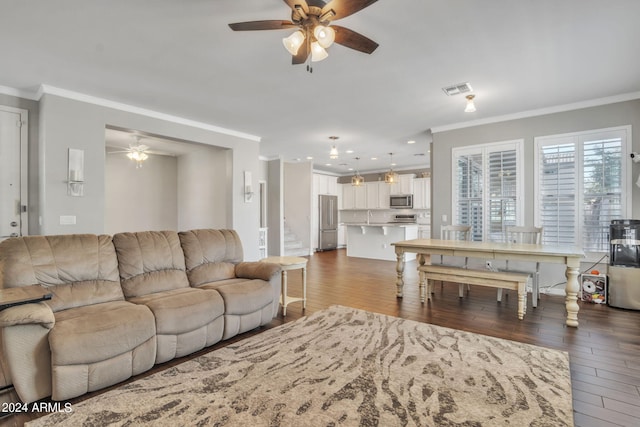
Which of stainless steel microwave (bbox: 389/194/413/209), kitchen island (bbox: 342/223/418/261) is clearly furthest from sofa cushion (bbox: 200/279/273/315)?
stainless steel microwave (bbox: 389/194/413/209)

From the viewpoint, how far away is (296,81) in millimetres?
3764

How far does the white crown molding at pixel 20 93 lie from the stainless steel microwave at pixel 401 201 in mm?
8538

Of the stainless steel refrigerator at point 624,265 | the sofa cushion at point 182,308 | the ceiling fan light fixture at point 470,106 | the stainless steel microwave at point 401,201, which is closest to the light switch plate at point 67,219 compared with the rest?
→ the sofa cushion at point 182,308

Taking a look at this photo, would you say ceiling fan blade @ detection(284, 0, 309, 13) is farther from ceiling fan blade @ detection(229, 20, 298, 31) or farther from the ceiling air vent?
the ceiling air vent

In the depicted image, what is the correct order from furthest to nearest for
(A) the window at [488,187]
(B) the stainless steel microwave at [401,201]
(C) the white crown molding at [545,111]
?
(B) the stainless steel microwave at [401,201] → (A) the window at [488,187] → (C) the white crown molding at [545,111]

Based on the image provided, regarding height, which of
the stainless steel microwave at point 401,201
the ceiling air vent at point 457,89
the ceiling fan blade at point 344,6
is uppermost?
the ceiling air vent at point 457,89

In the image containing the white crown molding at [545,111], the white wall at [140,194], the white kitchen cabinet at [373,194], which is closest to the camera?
the white crown molding at [545,111]

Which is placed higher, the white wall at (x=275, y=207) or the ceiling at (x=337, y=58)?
the ceiling at (x=337, y=58)

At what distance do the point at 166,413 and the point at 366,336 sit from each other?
1762mm

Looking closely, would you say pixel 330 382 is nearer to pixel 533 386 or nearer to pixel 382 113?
pixel 533 386

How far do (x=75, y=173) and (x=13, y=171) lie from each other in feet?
2.60

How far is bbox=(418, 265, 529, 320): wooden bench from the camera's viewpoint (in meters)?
3.56

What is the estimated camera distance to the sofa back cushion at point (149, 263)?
2932 mm

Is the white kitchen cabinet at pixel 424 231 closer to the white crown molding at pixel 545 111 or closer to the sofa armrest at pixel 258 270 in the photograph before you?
the white crown molding at pixel 545 111
